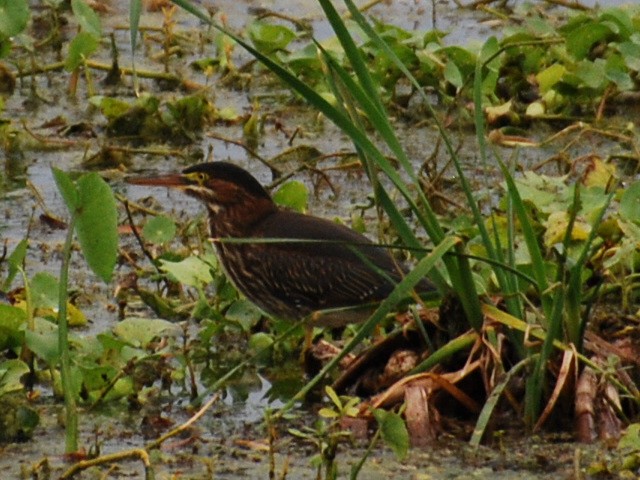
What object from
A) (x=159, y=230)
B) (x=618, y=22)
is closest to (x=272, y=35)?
(x=618, y=22)

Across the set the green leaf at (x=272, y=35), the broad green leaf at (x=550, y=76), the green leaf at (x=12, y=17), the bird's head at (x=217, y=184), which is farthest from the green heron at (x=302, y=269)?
the green leaf at (x=272, y=35)

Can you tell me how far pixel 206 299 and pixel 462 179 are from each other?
1821 mm

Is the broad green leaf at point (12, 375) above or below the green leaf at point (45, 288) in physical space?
below

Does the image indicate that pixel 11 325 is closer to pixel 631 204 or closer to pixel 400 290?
pixel 400 290

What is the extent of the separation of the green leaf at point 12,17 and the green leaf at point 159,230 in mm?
2020

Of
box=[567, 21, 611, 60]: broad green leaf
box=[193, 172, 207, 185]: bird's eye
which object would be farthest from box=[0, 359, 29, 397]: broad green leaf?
box=[567, 21, 611, 60]: broad green leaf

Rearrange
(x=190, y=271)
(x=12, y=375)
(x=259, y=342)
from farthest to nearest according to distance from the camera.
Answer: (x=190, y=271) → (x=259, y=342) → (x=12, y=375)

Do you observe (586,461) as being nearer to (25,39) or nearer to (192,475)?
(192,475)

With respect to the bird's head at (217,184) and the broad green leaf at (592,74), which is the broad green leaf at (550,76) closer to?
the broad green leaf at (592,74)

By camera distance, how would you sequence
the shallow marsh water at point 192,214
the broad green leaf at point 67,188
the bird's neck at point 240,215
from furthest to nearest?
the bird's neck at point 240,215 < the shallow marsh water at point 192,214 < the broad green leaf at point 67,188

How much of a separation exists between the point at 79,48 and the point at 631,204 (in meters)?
3.78

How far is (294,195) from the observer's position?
765 centimetres

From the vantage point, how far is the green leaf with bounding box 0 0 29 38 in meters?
8.87

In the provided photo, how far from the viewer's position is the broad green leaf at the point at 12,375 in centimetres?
568
